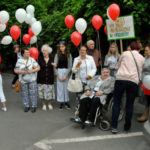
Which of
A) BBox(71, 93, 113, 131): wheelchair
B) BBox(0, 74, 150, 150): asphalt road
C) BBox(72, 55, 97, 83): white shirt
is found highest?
BBox(72, 55, 97, 83): white shirt

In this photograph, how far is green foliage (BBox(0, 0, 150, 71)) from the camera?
6.80 m

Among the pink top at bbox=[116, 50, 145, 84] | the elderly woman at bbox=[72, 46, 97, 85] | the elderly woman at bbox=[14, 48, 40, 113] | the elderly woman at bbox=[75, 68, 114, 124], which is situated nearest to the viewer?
the pink top at bbox=[116, 50, 145, 84]

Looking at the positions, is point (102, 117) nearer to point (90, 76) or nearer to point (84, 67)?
point (90, 76)

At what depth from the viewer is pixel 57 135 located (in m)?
4.38

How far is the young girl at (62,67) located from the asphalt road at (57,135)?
514 mm

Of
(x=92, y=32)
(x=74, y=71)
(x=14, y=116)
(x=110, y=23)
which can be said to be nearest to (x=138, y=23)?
(x=110, y=23)

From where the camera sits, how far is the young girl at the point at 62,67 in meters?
5.77

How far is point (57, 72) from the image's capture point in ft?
19.3

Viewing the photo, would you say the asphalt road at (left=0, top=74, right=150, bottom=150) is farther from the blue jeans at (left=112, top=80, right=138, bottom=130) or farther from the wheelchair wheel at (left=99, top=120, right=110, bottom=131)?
the blue jeans at (left=112, top=80, right=138, bottom=130)

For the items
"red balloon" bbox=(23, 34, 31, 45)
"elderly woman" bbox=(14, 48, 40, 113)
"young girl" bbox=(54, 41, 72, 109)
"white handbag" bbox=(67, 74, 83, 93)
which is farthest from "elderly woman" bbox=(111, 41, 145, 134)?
"red balloon" bbox=(23, 34, 31, 45)

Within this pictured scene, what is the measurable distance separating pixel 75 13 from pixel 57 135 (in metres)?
5.48

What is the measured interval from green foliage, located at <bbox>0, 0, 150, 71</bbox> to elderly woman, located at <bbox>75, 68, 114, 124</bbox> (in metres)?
2.77

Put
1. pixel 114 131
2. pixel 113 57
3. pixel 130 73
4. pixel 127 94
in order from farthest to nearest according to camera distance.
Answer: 1. pixel 113 57
2. pixel 114 131
3. pixel 127 94
4. pixel 130 73

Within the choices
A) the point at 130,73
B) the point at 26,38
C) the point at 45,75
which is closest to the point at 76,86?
the point at 45,75
